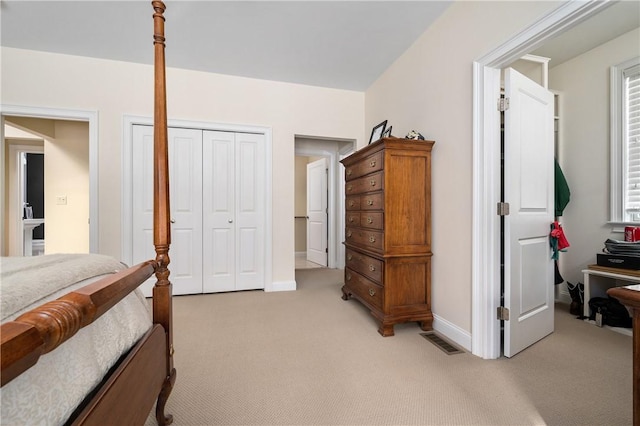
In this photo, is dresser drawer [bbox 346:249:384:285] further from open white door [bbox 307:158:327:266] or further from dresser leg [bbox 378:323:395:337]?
open white door [bbox 307:158:327:266]

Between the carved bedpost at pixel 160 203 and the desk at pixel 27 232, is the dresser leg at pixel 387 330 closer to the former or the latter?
the carved bedpost at pixel 160 203

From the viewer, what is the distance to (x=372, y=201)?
242 cm

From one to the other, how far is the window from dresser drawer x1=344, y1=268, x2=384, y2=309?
2.34m

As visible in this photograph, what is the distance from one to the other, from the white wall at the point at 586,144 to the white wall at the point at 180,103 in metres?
2.25

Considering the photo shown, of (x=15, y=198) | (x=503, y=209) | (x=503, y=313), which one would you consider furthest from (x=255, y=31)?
(x=15, y=198)

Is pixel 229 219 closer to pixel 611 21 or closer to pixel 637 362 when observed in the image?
pixel 637 362

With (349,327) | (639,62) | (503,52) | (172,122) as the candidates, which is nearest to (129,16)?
(172,122)

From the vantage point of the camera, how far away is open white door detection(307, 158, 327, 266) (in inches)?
202

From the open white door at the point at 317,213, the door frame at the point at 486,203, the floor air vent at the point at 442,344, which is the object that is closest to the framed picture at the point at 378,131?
the door frame at the point at 486,203

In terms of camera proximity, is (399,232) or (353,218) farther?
(353,218)

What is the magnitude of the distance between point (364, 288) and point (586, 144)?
2655mm

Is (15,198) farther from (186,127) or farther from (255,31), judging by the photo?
(255,31)

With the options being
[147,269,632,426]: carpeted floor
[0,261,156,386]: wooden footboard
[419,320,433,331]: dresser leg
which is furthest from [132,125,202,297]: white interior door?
[0,261,156,386]: wooden footboard

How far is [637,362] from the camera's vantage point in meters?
0.82
